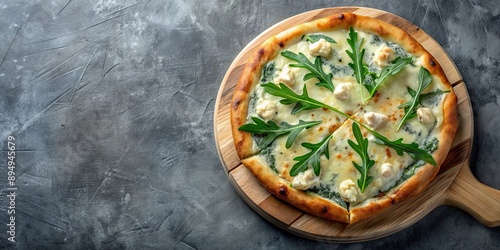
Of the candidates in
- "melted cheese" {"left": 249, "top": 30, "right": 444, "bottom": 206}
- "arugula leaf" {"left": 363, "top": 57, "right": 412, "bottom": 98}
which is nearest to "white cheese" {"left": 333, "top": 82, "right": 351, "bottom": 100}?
"melted cheese" {"left": 249, "top": 30, "right": 444, "bottom": 206}

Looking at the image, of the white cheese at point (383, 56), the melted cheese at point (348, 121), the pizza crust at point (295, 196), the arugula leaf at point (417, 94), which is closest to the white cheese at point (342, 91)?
the melted cheese at point (348, 121)

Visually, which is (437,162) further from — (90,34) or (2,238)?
(2,238)

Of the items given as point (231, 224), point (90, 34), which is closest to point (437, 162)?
point (231, 224)

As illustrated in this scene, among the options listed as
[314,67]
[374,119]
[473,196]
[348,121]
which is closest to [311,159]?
[348,121]

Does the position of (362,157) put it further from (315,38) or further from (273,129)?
(315,38)

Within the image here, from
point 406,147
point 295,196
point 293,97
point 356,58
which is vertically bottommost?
point 295,196

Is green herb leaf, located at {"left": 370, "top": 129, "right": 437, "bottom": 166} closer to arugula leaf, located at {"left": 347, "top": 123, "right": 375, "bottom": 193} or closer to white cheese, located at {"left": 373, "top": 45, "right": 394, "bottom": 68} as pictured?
arugula leaf, located at {"left": 347, "top": 123, "right": 375, "bottom": 193}

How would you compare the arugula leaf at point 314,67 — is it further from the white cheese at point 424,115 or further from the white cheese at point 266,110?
the white cheese at point 424,115
